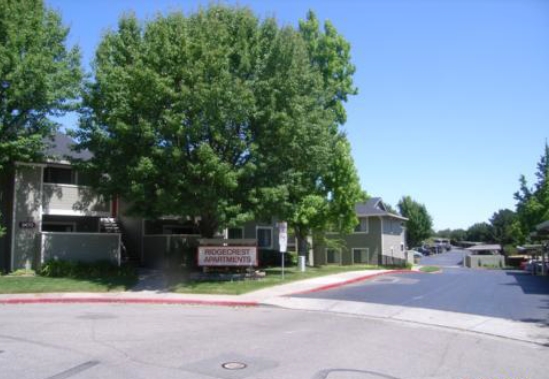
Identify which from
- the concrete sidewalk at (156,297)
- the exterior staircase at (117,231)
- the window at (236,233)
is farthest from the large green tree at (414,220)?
the concrete sidewalk at (156,297)

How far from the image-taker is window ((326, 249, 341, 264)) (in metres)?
49.8

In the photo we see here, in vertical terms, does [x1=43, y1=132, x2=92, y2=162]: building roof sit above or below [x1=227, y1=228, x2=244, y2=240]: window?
above

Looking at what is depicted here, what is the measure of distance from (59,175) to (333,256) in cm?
2870

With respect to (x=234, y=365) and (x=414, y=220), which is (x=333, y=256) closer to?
(x=234, y=365)

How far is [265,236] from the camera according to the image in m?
38.3

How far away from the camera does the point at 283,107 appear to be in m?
23.0

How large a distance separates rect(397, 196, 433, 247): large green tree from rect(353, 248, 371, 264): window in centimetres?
4759

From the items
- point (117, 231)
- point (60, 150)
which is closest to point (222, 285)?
point (117, 231)

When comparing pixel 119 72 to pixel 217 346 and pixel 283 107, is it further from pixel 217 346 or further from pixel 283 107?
pixel 217 346

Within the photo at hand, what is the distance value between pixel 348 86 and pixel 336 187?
6.93 m

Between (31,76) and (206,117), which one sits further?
(31,76)

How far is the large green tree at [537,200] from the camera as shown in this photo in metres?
48.6

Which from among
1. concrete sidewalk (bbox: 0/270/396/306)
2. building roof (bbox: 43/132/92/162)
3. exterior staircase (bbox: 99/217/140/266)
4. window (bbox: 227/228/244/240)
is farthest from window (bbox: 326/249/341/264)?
concrete sidewalk (bbox: 0/270/396/306)

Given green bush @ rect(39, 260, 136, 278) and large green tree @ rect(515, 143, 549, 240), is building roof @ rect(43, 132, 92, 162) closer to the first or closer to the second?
green bush @ rect(39, 260, 136, 278)
